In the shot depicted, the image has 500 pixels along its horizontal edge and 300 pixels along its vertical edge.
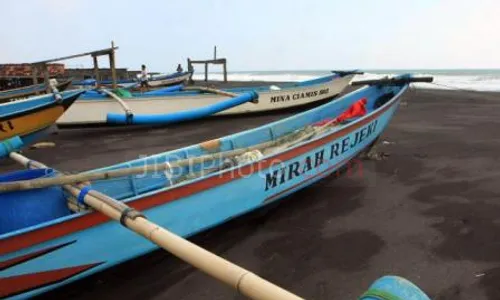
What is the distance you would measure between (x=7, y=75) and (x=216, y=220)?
3041cm

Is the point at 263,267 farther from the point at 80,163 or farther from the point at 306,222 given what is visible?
the point at 80,163

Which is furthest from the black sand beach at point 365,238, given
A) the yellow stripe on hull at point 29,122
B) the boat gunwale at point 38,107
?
the boat gunwale at point 38,107

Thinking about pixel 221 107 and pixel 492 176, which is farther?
pixel 221 107

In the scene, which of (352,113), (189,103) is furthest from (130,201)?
(189,103)

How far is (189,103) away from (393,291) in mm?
11223

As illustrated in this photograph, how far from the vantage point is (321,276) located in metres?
3.54

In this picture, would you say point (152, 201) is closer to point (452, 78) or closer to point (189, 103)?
point (189, 103)

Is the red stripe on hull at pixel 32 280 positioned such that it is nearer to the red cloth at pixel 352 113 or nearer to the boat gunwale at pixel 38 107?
the red cloth at pixel 352 113

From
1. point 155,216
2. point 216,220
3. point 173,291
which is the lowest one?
point 173,291

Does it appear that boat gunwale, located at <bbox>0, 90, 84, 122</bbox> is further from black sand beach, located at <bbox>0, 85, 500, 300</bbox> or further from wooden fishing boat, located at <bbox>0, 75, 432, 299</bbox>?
wooden fishing boat, located at <bbox>0, 75, 432, 299</bbox>

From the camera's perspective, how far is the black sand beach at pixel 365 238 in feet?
11.2

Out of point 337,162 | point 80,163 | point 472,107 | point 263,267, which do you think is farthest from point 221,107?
point 472,107

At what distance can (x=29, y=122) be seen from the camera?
831 cm

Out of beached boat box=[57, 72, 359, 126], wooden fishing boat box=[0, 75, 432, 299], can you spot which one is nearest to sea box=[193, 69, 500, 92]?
beached boat box=[57, 72, 359, 126]
